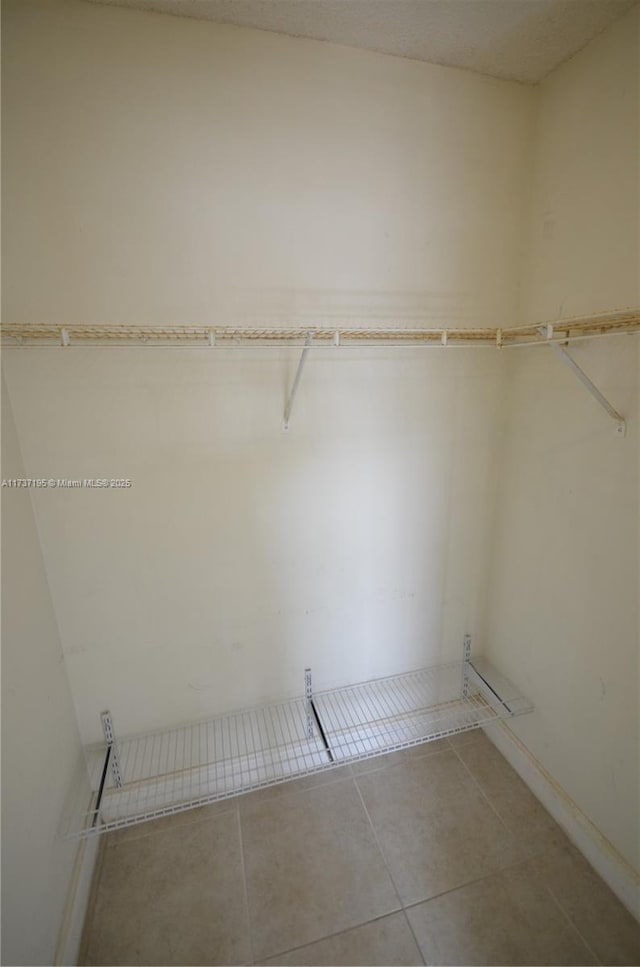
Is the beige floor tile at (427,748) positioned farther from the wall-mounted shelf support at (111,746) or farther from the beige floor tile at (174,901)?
the wall-mounted shelf support at (111,746)

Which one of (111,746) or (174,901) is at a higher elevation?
(111,746)

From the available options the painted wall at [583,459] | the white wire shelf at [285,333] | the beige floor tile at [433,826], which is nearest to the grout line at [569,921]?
the beige floor tile at [433,826]

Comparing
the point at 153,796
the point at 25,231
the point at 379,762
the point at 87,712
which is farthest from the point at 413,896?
the point at 25,231

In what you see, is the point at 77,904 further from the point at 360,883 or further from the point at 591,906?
the point at 591,906

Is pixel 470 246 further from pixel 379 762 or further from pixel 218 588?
pixel 379 762

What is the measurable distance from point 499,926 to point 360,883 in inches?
17.9

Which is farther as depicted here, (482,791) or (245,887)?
(482,791)

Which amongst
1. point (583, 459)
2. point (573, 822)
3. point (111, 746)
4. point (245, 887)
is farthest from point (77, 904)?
point (583, 459)

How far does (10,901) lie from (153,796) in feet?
2.25

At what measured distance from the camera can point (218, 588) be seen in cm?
156

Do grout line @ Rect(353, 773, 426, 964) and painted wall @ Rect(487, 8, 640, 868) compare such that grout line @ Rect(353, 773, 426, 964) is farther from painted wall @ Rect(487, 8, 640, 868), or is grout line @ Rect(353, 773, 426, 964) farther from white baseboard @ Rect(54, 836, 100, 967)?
white baseboard @ Rect(54, 836, 100, 967)

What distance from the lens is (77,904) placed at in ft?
4.18
